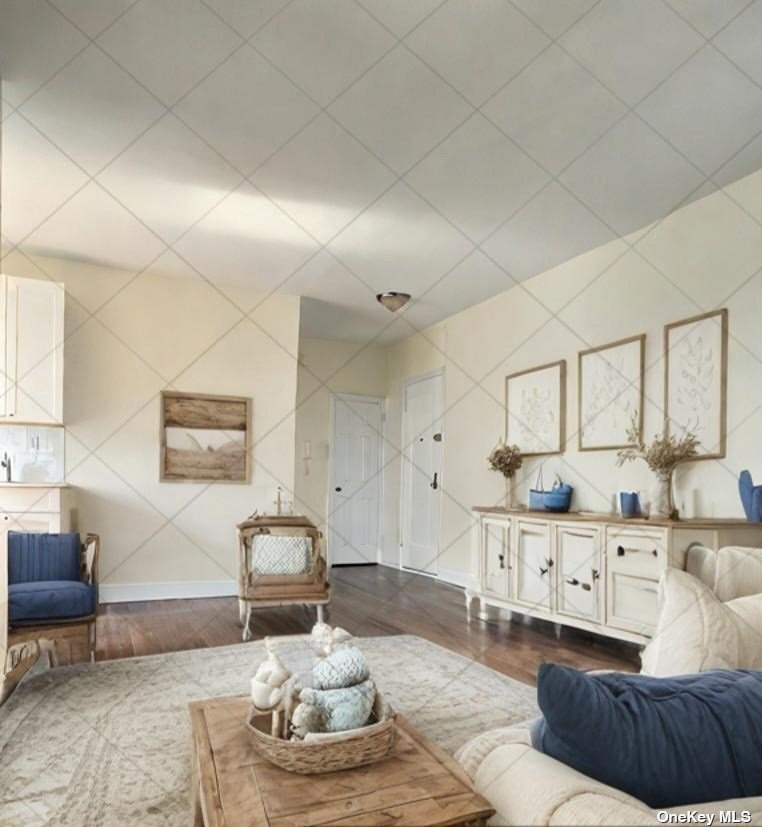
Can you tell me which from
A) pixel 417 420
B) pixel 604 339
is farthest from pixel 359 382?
pixel 604 339

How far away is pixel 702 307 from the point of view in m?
3.53

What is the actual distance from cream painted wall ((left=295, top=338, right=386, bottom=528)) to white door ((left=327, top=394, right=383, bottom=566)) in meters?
0.11

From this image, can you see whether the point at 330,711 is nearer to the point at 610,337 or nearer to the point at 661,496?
the point at 661,496

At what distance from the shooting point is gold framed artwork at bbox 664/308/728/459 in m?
3.37

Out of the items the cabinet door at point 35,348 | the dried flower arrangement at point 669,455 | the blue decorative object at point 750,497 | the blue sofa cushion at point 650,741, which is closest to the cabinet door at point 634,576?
the dried flower arrangement at point 669,455

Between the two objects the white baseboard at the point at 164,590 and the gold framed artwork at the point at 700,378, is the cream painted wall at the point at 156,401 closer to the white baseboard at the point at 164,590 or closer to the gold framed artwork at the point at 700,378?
the white baseboard at the point at 164,590

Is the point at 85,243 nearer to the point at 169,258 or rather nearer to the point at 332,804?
the point at 169,258

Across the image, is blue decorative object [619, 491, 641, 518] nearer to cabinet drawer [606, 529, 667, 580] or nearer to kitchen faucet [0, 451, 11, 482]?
cabinet drawer [606, 529, 667, 580]

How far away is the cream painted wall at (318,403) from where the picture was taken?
691 centimetres

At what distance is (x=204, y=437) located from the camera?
5.20 meters

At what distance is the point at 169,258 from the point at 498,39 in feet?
10.2

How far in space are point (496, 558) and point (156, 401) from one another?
116 inches

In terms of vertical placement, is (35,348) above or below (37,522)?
above
